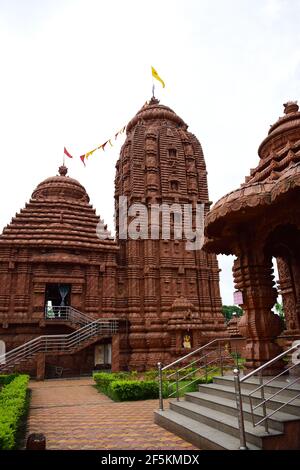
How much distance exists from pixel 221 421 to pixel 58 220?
Answer: 21.4 metres

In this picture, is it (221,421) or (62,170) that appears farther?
(62,170)

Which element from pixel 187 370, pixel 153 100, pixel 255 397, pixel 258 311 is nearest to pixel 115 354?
pixel 187 370

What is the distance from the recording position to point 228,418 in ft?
Answer: 18.9

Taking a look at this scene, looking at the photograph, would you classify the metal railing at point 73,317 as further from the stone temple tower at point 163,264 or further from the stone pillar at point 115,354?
the stone temple tower at point 163,264

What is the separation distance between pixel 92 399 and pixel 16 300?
11547 millimetres

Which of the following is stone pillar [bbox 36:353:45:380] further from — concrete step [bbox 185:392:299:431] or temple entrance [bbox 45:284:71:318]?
concrete step [bbox 185:392:299:431]

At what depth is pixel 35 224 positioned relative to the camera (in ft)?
79.9

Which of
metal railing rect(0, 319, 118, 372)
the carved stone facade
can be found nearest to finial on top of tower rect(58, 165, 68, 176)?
metal railing rect(0, 319, 118, 372)

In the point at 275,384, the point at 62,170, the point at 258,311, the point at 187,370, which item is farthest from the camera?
the point at 62,170

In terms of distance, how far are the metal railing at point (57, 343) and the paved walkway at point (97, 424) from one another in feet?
22.7

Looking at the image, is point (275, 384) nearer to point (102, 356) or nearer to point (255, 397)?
point (255, 397)

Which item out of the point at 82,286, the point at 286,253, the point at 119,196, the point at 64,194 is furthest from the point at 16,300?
the point at 286,253

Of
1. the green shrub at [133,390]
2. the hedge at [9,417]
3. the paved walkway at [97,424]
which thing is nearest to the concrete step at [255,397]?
the paved walkway at [97,424]
